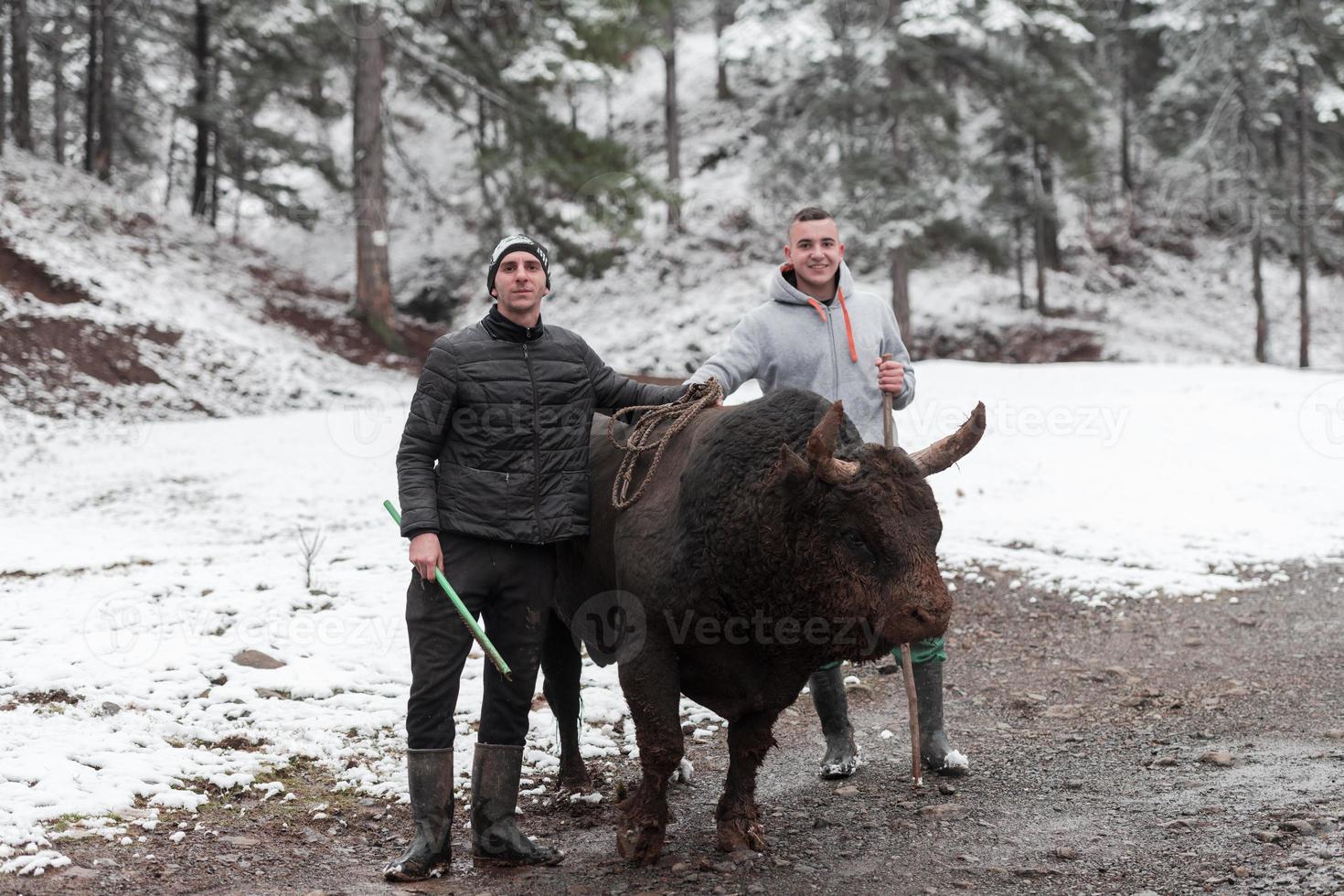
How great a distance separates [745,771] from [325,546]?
19.1ft

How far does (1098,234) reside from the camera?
29922 mm

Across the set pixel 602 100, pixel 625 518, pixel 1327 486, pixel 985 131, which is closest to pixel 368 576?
pixel 625 518

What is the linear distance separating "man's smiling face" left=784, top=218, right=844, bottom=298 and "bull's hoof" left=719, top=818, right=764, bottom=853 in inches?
97.6

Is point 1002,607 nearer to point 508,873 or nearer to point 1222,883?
point 1222,883

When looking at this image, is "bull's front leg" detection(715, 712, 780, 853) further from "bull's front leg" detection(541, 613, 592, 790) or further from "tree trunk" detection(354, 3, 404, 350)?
"tree trunk" detection(354, 3, 404, 350)

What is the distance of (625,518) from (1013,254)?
84.8 ft

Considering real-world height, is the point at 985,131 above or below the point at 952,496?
above

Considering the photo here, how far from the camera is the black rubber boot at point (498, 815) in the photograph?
420cm

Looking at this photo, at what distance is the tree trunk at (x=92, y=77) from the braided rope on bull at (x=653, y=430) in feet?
81.3

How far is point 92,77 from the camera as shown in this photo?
84.8 ft

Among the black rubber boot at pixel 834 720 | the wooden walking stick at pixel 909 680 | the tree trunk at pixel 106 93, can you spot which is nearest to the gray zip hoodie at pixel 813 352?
the wooden walking stick at pixel 909 680

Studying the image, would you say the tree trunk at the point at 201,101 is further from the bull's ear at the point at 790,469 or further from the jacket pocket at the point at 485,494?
the bull's ear at the point at 790,469

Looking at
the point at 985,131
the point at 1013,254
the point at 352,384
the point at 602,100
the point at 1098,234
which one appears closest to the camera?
the point at 352,384

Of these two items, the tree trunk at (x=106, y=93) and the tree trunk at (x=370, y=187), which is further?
the tree trunk at (x=106, y=93)
